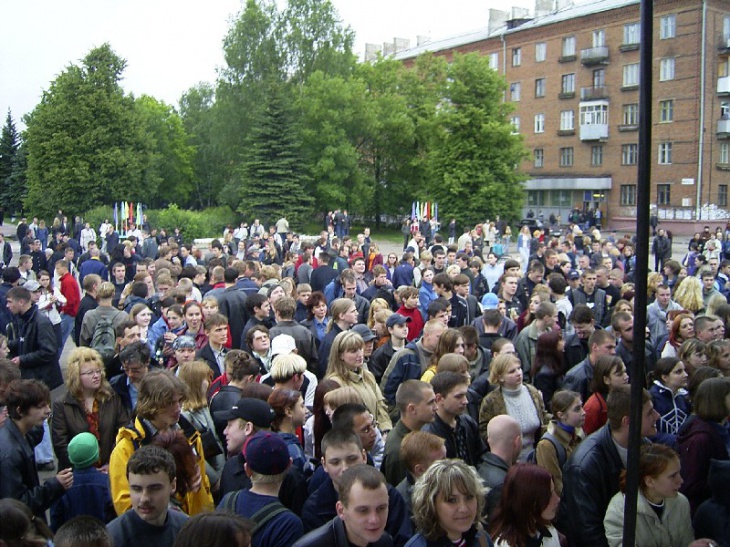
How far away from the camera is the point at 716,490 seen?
4.57 metres

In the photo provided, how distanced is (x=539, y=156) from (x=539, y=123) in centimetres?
273

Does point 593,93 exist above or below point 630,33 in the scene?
below

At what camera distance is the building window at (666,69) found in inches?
1959

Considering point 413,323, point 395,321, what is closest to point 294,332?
point 395,321

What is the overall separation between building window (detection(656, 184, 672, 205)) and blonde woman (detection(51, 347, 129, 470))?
50.0 meters

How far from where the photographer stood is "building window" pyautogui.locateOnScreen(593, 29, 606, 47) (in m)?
53.8

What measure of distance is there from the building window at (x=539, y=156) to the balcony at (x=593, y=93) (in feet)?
17.9

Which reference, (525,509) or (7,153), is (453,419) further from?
(7,153)

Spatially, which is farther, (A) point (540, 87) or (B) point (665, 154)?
(A) point (540, 87)

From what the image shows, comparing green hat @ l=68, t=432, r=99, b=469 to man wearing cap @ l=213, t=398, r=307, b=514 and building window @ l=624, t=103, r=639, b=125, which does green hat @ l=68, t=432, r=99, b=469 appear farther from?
building window @ l=624, t=103, r=639, b=125

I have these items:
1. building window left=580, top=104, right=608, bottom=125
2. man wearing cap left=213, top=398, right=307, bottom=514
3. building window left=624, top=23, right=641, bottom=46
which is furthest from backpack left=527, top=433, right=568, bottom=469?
building window left=580, top=104, right=608, bottom=125

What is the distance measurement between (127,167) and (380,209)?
58.8 ft

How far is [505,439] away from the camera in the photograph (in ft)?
15.6

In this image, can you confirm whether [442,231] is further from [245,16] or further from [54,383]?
[54,383]
